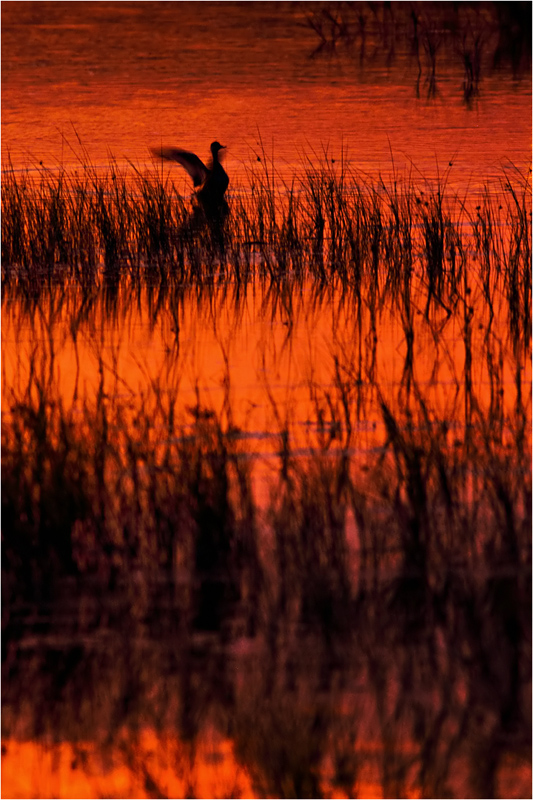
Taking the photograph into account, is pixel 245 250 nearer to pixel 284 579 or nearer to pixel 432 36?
pixel 284 579

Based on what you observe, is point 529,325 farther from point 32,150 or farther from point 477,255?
point 32,150

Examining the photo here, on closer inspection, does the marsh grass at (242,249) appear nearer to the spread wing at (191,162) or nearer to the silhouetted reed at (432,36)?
the spread wing at (191,162)

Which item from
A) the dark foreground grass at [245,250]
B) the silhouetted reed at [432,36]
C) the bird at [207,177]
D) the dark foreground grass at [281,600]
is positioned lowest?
the dark foreground grass at [281,600]

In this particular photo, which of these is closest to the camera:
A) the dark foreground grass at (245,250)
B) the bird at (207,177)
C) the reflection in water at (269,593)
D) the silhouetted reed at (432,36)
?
the reflection in water at (269,593)

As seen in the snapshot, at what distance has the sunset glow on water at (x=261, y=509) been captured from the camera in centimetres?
356

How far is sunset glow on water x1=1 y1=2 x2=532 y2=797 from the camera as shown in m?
3.56

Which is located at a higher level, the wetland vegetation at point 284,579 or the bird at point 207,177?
the bird at point 207,177

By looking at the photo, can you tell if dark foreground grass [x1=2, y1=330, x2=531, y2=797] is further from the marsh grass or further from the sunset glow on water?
the marsh grass

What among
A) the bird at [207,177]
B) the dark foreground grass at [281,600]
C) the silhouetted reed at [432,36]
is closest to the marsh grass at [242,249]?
the bird at [207,177]

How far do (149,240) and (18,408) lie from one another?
514cm

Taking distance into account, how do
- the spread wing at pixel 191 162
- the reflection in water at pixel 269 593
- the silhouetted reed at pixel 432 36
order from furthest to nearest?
Answer: the silhouetted reed at pixel 432 36
the spread wing at pixel 191 162
the reflection in water at pixel 269 593

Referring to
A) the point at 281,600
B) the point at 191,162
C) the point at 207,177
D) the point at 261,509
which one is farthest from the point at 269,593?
the point at 191,162

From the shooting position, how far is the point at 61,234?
10.4 m

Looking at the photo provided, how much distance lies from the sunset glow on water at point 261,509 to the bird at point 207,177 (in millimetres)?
86
